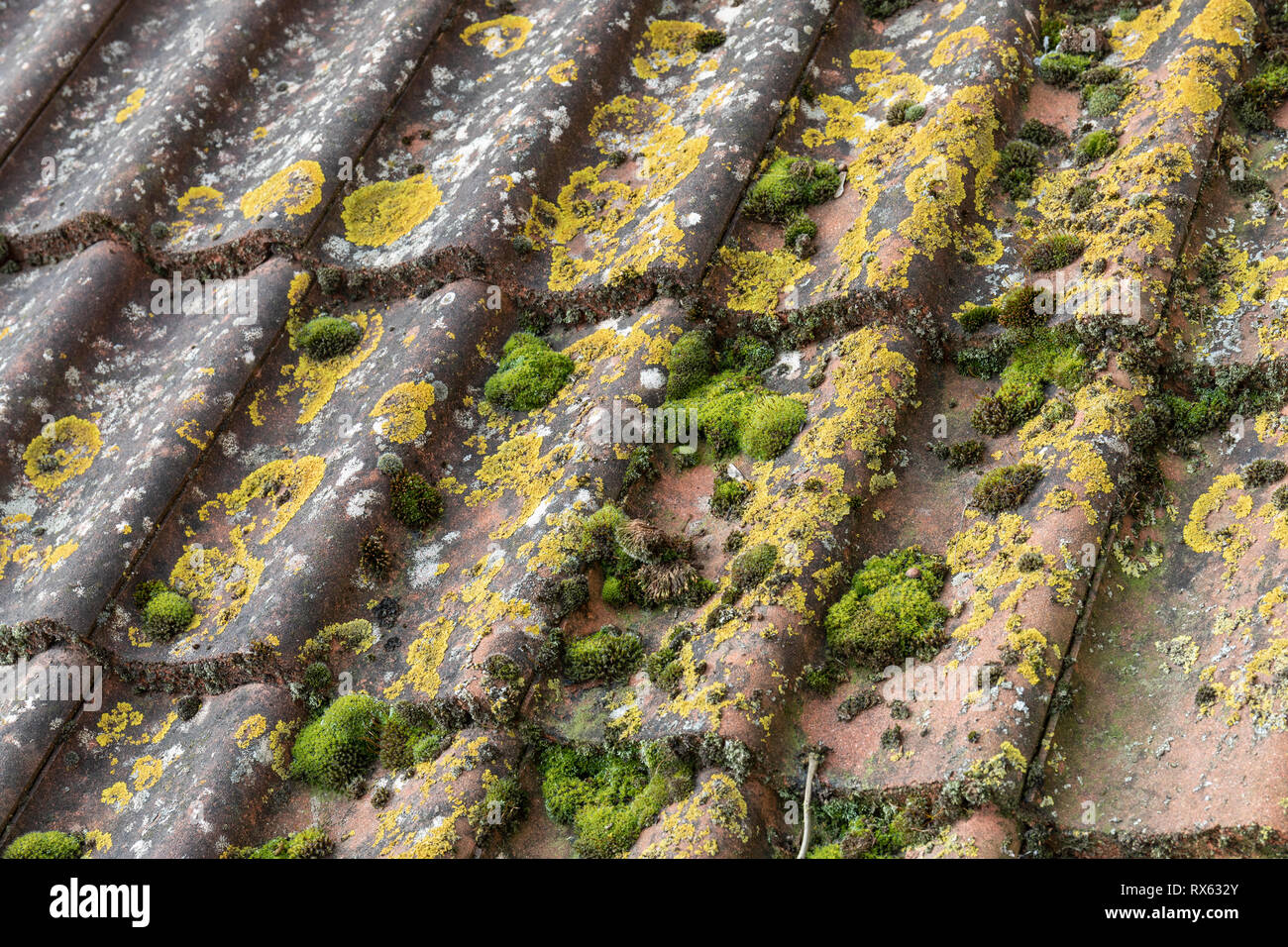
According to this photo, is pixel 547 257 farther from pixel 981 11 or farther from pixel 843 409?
pixel 981 11

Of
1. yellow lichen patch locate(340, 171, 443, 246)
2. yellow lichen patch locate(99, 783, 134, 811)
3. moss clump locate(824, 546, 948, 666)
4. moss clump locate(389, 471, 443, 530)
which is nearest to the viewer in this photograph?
moss clump locate(824, 546, 948, 666)

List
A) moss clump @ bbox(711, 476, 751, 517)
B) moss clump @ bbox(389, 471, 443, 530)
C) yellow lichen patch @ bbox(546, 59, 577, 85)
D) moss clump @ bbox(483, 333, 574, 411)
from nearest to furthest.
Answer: moss clump @ bbox(711, 476, 751, 517) < moss clump @ bbox(389, 471, 443, 530) < moss clump @ bbox(483, 333, 574, 411) < yellow lichen patch @ bbox(546, 59, 577, 85)

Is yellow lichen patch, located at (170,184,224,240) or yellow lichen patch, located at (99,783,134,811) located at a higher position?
yellow lichen patch, located at (170,184,224,240)

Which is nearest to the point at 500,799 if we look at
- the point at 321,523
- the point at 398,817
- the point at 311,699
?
the point at 398,817

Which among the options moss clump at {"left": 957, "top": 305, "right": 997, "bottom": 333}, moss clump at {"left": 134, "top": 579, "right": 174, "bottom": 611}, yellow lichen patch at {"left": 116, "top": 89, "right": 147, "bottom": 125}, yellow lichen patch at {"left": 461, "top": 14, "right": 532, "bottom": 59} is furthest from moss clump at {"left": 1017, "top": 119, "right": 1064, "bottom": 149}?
yellow lichen patch at {"left": 116, "top": 89, "right": 147, "bottom": 125}

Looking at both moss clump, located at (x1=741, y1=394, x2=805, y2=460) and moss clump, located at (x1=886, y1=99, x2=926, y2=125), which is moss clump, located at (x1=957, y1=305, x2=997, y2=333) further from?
moss clump, located at (x1=886, y1=99, x2=926, y2=125)

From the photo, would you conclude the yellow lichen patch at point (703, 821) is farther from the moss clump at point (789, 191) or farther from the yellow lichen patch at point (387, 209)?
the yellow lichen patch at point (387, 209)

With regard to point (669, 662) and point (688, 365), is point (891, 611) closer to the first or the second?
point (669, 662)
